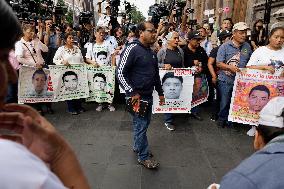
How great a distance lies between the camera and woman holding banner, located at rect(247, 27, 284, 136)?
5105 mm

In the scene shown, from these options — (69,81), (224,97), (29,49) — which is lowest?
(224,97)

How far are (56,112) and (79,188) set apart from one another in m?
6.36

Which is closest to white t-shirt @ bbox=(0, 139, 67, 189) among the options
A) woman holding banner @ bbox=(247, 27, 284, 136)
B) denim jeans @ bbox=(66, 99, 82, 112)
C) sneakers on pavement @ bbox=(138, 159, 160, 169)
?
sneakers on pavement @ bbox=(138, 159, 160, 169)

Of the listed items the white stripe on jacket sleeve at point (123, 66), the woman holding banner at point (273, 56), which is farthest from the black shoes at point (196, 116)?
the white stripe on jacket sleeve at point (123, 66)

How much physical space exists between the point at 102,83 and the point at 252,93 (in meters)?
3.31

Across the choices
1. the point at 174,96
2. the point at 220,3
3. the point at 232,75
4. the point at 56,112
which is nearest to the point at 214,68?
the point at 232,75

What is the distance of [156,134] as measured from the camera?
5609 millimetres

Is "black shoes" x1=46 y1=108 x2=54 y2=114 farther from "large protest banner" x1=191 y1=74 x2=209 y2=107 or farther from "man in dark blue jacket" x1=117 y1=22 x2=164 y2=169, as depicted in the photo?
"man in dark blue jacket" x1=117 y1=22 x2=164 y2=169

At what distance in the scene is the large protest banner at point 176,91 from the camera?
6016 mm

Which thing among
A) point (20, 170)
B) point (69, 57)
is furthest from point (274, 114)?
point (69, 57)

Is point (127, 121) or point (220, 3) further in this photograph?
point (220, 3)

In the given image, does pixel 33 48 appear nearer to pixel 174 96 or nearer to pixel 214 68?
pixel 174 96

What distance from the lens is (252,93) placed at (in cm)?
557

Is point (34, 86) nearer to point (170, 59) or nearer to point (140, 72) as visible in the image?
point (170, 59)
